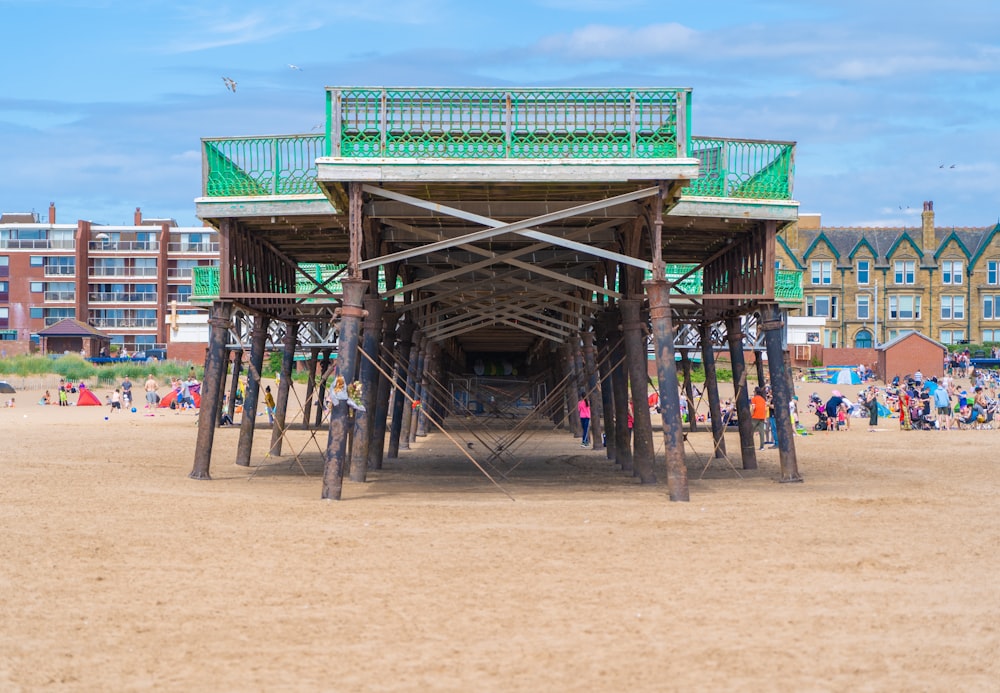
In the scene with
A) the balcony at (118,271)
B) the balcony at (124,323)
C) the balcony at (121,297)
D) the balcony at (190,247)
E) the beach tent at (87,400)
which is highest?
the balcony at (190,247)

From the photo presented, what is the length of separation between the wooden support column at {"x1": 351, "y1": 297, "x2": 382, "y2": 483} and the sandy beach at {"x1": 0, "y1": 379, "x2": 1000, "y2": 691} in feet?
2.31

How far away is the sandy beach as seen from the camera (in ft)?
24.4

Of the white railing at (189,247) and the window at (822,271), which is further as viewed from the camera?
the white railing at (189,247)

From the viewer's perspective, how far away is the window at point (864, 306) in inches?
3391

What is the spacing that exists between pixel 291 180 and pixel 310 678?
12359 millimetres

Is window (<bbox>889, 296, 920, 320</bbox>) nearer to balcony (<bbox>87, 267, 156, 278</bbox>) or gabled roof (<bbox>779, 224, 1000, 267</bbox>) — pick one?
gabled roof (<bbox>779, 224, 1000, 267</bbox>)

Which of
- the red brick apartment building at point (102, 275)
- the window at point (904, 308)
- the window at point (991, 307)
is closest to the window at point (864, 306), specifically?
the window at point (904, 308)

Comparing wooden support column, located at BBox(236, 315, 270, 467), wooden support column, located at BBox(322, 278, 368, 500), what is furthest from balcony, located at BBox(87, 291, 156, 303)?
wooden support column, located at BBox(322, 278, 368, 500)

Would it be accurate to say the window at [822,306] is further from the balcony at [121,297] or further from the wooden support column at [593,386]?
the wooden support column at [593,386]

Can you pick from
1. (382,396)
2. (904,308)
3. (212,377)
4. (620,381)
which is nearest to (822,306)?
(904,308)

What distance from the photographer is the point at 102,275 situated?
10294 cm

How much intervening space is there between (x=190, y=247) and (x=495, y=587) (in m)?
97.9

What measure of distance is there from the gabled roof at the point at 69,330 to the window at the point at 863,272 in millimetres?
55174

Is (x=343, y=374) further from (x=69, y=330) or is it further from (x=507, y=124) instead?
(x=69, y=330)
